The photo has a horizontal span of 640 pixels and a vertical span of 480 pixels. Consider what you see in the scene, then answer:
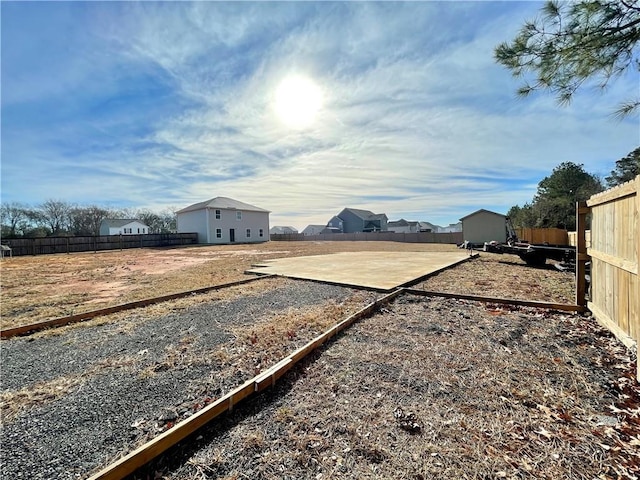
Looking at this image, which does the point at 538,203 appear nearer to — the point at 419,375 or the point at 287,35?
the point at 287,35

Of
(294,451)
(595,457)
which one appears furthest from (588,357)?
(294,451)

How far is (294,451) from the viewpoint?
1663 millimetres

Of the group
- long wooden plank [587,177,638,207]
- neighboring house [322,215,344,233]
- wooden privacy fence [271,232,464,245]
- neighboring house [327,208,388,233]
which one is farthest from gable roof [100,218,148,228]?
long wooden plank [587,177,638,207]

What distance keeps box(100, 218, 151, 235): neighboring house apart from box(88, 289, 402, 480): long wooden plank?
5114 centimetres

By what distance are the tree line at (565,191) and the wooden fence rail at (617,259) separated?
20620mm

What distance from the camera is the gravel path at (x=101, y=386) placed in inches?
66.5

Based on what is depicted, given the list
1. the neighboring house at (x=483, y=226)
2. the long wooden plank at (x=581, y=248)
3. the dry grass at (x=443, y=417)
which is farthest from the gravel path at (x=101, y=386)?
the neighboring house at (x=483, y=226)

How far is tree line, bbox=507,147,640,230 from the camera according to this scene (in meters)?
20.5

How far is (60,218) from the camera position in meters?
38.8

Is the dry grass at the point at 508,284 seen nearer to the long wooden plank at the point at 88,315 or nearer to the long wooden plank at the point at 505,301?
the long wooden plank at the point at 505,301

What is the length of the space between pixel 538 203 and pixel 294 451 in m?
30.7

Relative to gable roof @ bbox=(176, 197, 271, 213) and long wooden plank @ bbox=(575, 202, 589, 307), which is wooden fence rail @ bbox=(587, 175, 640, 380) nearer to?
→ long wooden plank @ bbox=(575, 202, 589, 307)

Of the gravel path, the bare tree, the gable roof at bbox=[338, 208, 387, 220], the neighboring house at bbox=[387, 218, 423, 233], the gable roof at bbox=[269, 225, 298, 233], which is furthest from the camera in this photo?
the gable roof at bbox=[269, 225, 298, 233]

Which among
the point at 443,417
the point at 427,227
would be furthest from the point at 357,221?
the point at 443,417
